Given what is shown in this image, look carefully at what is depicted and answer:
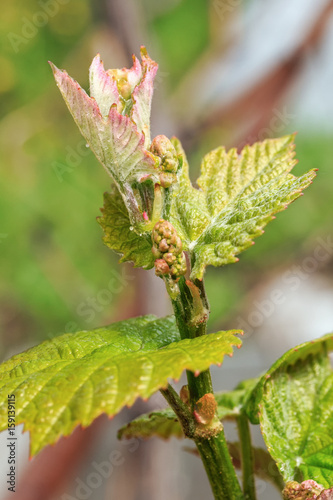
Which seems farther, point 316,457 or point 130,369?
point 316,457

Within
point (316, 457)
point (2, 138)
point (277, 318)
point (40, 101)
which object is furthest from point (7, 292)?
point (316, 457)

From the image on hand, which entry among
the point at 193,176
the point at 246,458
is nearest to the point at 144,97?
the point at 246,458

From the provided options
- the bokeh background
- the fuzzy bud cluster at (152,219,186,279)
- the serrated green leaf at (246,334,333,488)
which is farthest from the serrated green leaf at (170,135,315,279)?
the bokeh background

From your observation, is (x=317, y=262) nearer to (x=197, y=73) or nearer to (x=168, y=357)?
(x=197, y=73)

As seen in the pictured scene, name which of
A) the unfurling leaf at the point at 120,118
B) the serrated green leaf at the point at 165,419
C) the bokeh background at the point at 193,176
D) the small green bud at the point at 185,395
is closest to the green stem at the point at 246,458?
the serrated green leaf at the point at 165,419

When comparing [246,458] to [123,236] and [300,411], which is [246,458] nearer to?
[300,411]

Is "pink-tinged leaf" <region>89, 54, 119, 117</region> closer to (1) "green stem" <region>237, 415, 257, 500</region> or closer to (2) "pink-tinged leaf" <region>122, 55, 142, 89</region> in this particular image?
(2) "pink-tinged leaf" <region>122, 55, 142, 89</region>
